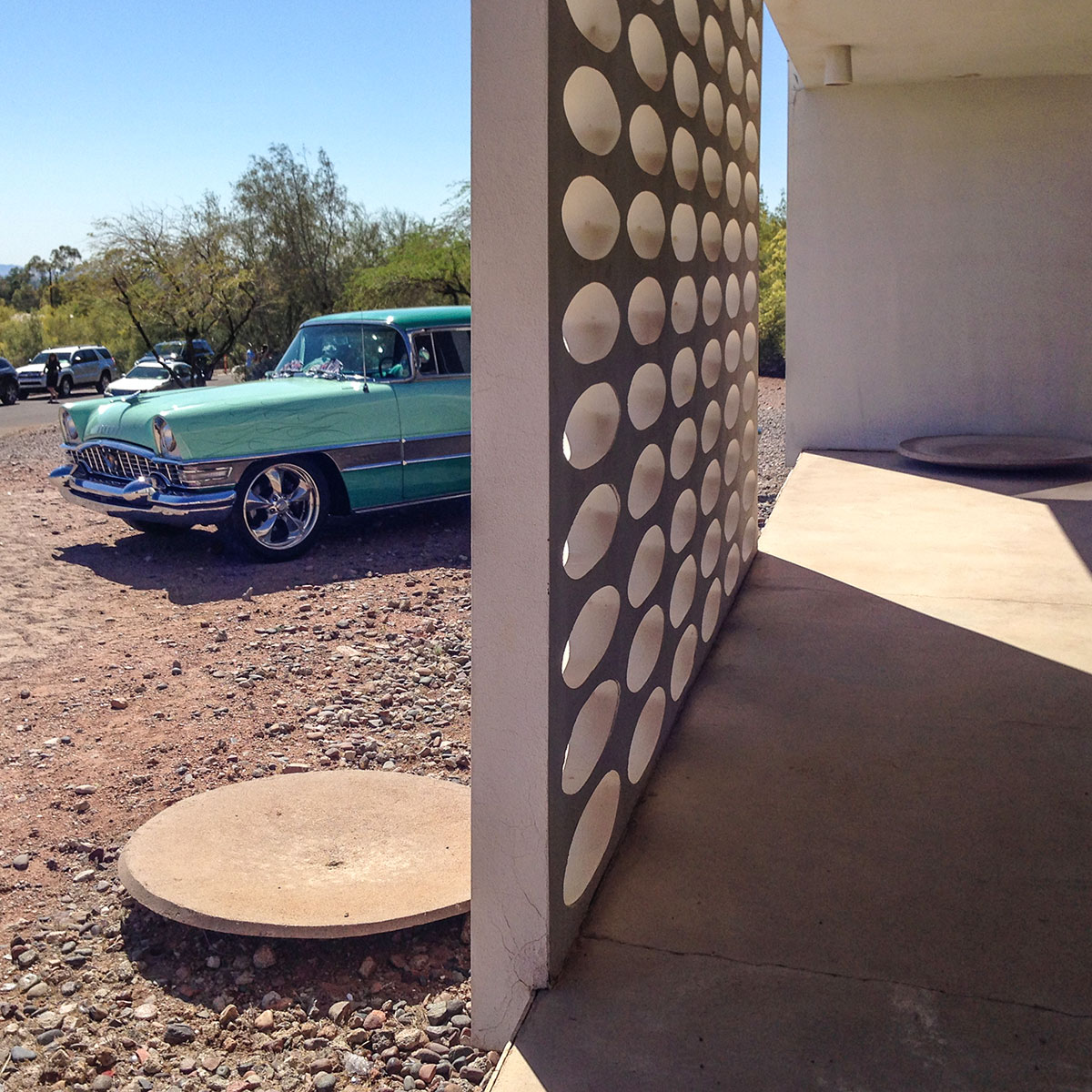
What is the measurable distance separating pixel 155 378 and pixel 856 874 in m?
27.8

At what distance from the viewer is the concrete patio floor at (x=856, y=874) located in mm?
1673

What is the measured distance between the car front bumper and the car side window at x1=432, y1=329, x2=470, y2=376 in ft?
6.24

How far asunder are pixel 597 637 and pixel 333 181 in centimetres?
3337

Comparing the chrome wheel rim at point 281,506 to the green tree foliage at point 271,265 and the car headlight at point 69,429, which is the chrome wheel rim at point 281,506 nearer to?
the car headlight at point 69,429

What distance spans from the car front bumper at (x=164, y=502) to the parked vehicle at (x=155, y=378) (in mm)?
18869

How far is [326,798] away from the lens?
343 centimetres

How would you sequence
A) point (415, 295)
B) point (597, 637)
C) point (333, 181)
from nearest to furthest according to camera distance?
point (597, 637) → point (415, 295) → point (333, 181)

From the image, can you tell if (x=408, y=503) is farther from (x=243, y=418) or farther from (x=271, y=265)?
(x=271, y=265)

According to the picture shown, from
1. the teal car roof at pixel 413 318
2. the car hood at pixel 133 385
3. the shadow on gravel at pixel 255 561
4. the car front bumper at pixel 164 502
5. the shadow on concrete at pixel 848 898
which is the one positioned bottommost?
the shadow on gravel at pixel 255 561

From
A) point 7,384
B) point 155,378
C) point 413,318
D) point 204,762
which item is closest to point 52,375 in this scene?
point 7,384

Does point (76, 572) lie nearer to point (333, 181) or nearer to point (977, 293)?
point (977, 293)

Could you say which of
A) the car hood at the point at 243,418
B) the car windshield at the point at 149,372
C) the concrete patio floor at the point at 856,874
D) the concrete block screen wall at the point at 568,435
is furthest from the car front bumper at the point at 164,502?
the car windshield at the point at 149,372

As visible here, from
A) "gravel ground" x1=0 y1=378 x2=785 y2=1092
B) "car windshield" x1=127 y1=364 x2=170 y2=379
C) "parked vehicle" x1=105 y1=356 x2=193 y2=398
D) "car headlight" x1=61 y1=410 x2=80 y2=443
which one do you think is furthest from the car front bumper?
"car windshield" x1=127 y1=364 x2=170 y2=379

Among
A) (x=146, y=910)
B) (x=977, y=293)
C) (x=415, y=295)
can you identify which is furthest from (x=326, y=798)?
(x=415, y=295)
